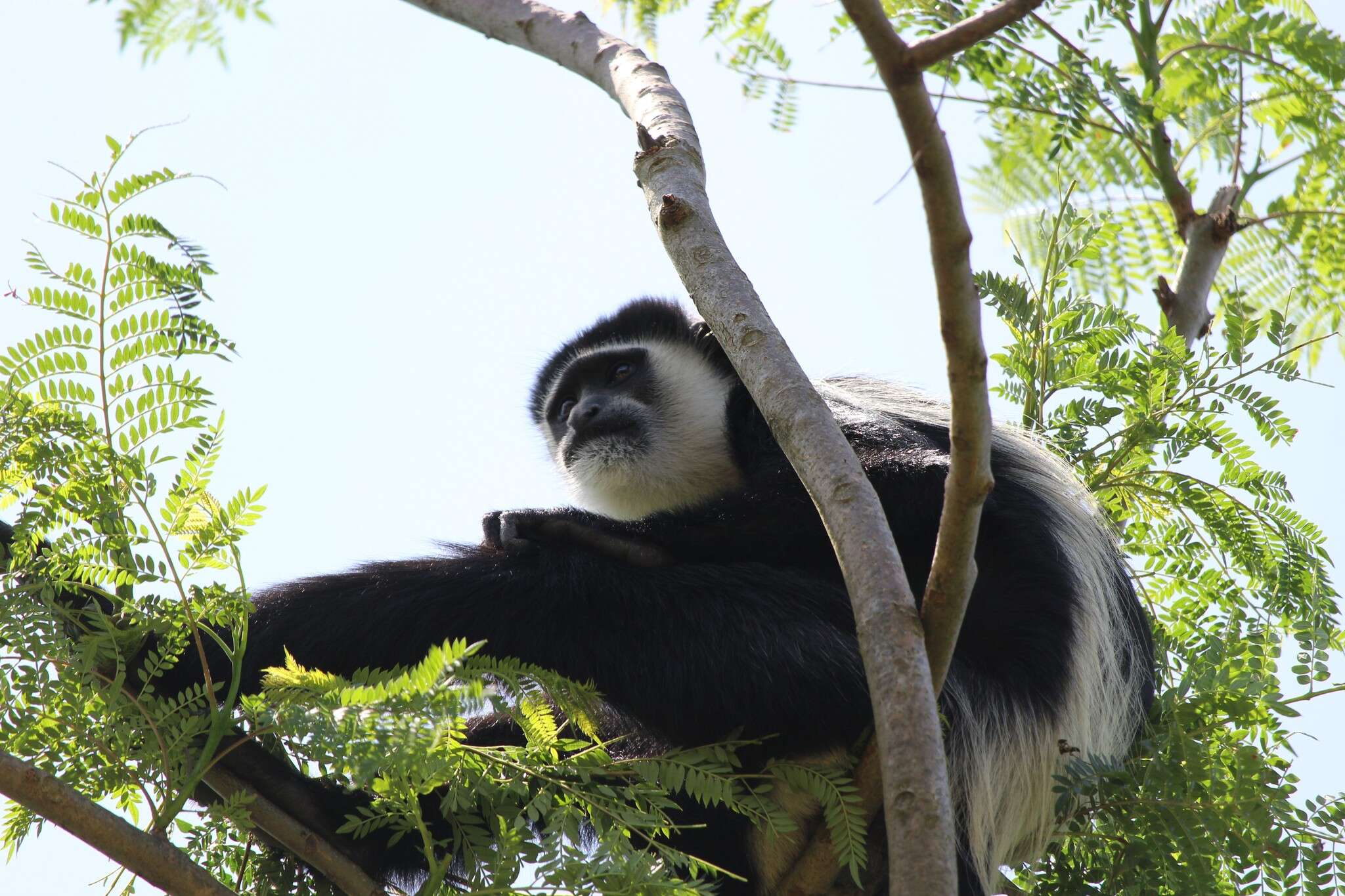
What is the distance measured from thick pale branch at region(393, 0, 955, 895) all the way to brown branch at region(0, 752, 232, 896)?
0.77 meters

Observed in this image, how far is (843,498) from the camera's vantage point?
1.46 meters

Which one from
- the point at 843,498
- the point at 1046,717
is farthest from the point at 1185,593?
the point at 843,498

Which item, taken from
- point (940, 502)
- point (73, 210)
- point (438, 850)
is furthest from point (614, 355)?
point (73, 210)

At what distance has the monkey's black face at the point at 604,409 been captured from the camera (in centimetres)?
318

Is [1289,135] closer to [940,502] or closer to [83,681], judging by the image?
[940,502]

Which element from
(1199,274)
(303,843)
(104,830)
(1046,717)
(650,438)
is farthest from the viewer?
(650,438)

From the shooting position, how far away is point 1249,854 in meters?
1.83

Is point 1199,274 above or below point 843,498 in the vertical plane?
above

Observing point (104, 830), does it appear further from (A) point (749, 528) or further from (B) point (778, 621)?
(A) point (749, 528)

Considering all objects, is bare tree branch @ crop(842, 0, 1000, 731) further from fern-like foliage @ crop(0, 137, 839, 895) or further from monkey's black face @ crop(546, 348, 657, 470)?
monkey's black face @ crop(546, 348, 657, 470)

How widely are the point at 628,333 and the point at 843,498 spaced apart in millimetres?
2307

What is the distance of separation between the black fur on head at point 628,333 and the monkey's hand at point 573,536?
1.20m

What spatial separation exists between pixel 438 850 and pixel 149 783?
59 cm

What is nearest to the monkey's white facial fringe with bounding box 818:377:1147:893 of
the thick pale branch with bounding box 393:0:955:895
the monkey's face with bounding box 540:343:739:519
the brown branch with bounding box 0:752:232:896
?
the monkey's face with bounding box 540:343:739:519
